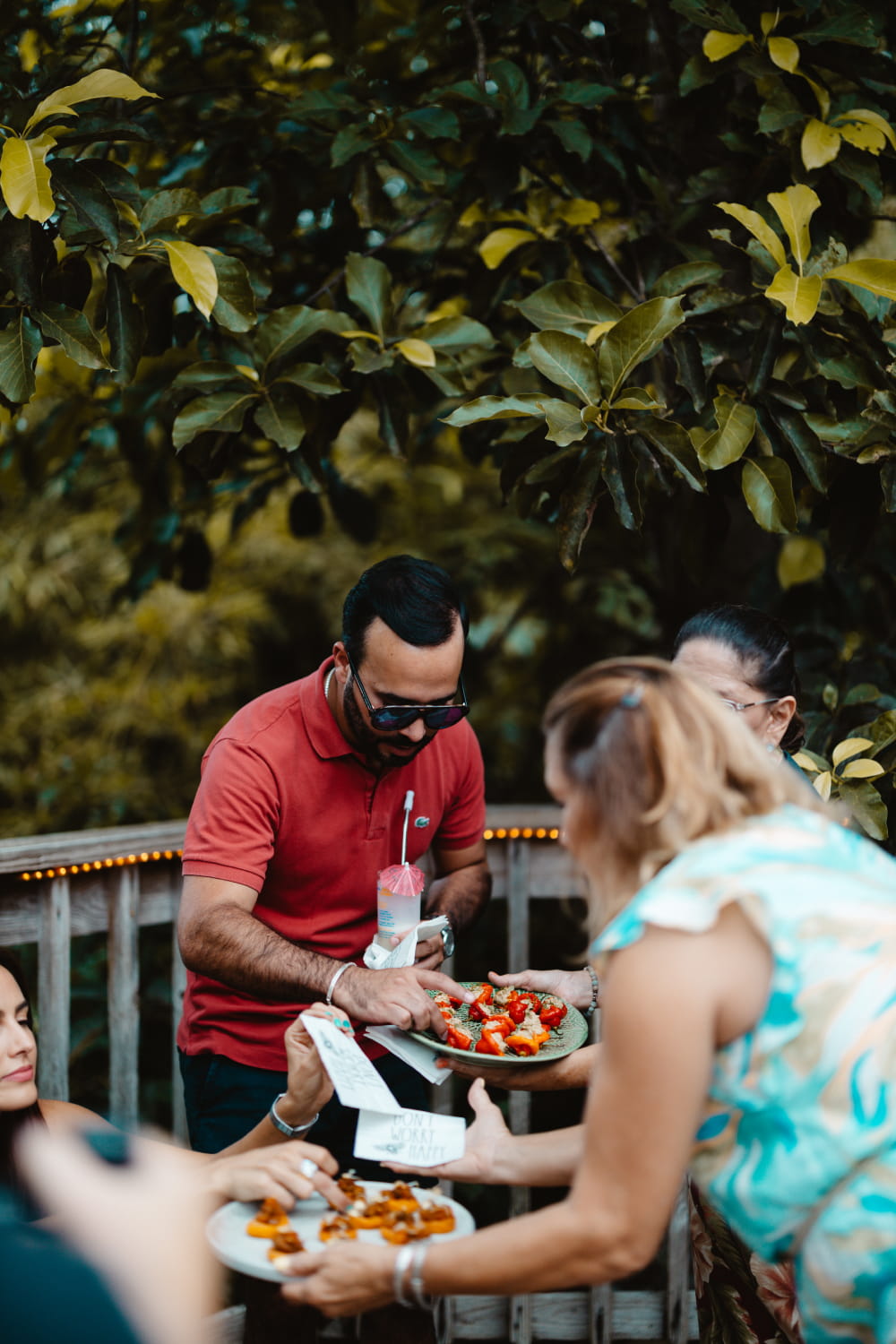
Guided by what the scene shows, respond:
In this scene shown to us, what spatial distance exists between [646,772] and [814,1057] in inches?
14.7

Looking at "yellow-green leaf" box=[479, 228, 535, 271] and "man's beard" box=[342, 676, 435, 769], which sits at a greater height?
"yellow-green leaf" box=[479, 228, 535, 271]

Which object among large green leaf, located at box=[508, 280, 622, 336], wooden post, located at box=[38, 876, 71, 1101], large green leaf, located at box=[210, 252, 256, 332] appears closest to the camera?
large green leaf, located at box=[210, 252, 256, 332]

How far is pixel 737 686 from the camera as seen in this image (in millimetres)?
2158

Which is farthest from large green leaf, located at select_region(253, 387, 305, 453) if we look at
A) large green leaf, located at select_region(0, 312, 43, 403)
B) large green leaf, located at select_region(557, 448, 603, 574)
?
large green leaf, located at select_region(557, 448, 603, 574)

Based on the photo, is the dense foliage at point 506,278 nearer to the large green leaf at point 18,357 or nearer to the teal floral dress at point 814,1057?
the large green leaf at point 18,357

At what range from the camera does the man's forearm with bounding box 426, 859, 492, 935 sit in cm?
269

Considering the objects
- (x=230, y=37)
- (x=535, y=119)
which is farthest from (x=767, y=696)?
(x=230, y=37)

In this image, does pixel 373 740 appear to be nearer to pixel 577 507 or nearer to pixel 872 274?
pixel 577 507

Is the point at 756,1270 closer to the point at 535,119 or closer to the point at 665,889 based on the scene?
the point at 665,889

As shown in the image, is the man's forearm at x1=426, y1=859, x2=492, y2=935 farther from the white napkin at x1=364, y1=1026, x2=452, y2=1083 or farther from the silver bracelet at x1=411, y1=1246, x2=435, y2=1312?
the silver bracelet at x1=411, y1=1246, x2=435, y2=1312

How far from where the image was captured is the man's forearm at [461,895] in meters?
2.69

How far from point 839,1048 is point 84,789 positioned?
13.1 ft

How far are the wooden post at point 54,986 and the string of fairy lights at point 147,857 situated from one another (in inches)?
1.0

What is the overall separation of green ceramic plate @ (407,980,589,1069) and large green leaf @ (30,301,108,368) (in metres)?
1.36
